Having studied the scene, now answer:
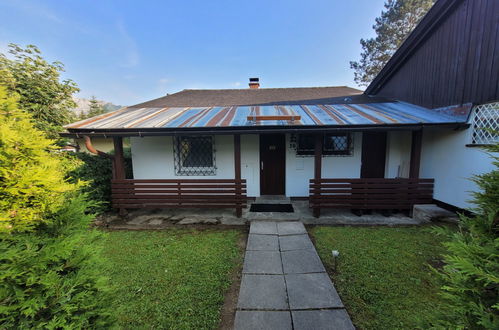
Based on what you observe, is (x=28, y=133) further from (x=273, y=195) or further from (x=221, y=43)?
(x=221, y=43)

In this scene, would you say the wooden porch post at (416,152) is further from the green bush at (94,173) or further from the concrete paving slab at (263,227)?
the green bush at (94,173)

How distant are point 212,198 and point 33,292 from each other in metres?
4.07

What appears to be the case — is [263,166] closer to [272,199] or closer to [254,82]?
[272,199]

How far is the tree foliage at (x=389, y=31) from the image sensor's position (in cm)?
1352

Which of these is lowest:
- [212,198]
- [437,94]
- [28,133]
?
[212,198]

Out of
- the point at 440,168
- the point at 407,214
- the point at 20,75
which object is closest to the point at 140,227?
the point at 20,75

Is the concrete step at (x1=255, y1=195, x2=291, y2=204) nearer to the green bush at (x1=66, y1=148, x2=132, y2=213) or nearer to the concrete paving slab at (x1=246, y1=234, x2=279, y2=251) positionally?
the concrete paving slab at (x1=246, y1=234, x2=279, y2=251)

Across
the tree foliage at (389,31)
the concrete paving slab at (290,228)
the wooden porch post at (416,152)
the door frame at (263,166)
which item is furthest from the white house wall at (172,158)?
the tree foliage at (389,31)

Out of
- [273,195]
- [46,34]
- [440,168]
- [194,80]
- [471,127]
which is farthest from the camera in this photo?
[194,80]

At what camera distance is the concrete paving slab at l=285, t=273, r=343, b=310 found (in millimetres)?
2385

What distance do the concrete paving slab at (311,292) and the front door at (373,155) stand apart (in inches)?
190

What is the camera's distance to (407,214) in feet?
17.6

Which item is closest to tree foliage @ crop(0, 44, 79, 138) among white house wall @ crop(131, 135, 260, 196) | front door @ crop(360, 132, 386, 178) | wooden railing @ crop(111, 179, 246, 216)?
white house wall @ crop(131, 135, 260, 196)

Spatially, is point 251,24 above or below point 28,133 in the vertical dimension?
above
